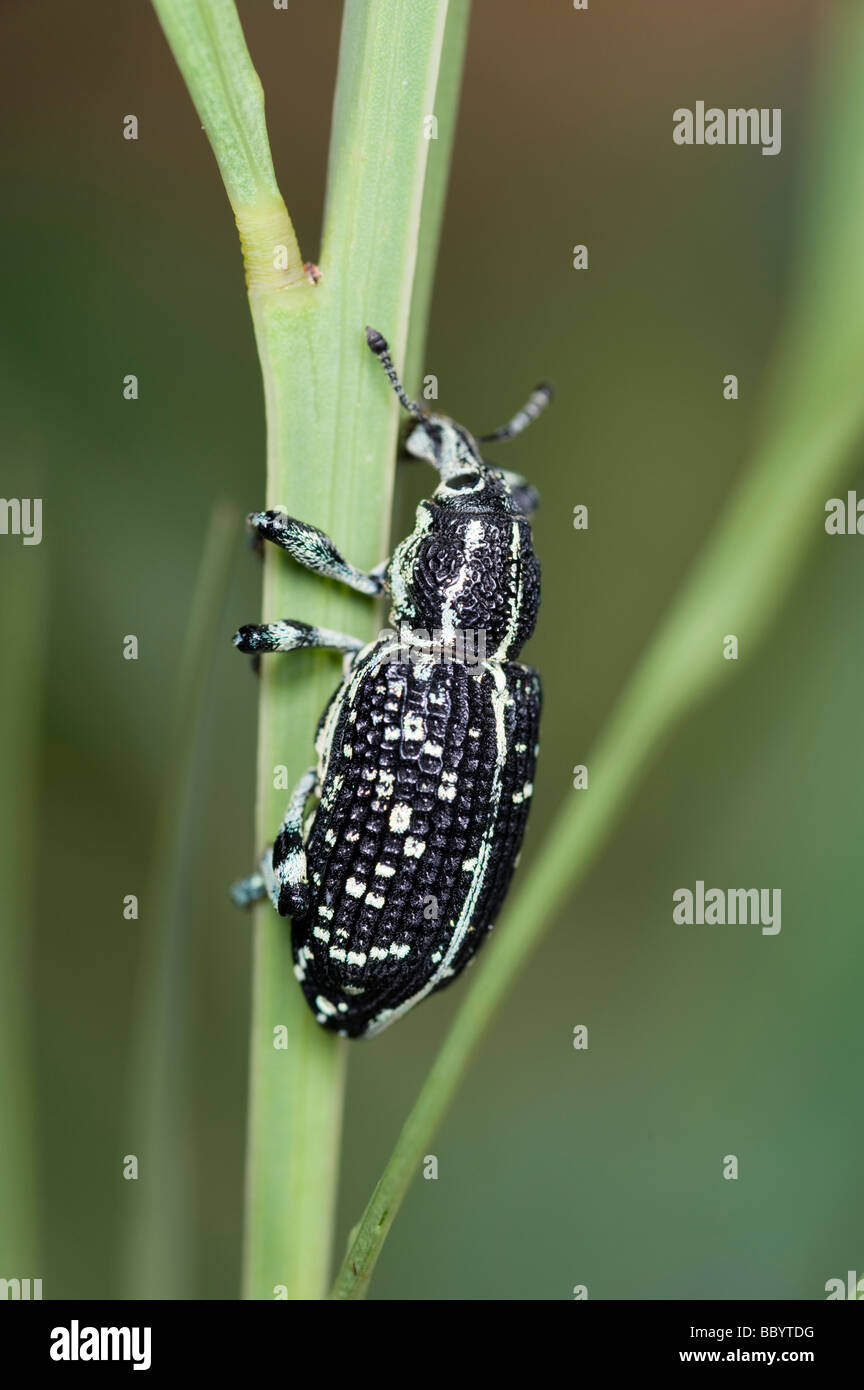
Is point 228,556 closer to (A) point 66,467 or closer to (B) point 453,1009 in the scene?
(A) point 66,467

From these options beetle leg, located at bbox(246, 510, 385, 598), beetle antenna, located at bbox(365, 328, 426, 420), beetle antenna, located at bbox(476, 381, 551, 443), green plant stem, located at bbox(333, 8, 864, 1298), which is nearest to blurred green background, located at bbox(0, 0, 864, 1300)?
beetle antenna, located at bbox(476, 381, 551, 443)

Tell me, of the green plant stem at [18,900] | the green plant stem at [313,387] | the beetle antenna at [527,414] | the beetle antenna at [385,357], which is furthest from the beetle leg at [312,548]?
the beetle antenna at [527,414]

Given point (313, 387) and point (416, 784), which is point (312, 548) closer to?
point (313, 387)

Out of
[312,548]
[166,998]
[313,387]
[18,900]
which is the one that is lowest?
[166,998]

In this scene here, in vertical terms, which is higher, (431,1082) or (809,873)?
(809,873)

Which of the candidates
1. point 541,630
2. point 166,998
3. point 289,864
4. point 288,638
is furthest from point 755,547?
point 541,630

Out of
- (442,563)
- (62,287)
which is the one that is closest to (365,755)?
(442,563)

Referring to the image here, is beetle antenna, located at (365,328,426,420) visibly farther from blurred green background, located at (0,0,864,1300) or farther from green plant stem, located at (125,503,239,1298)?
blurred green background, located at (0,0,864,1300)
